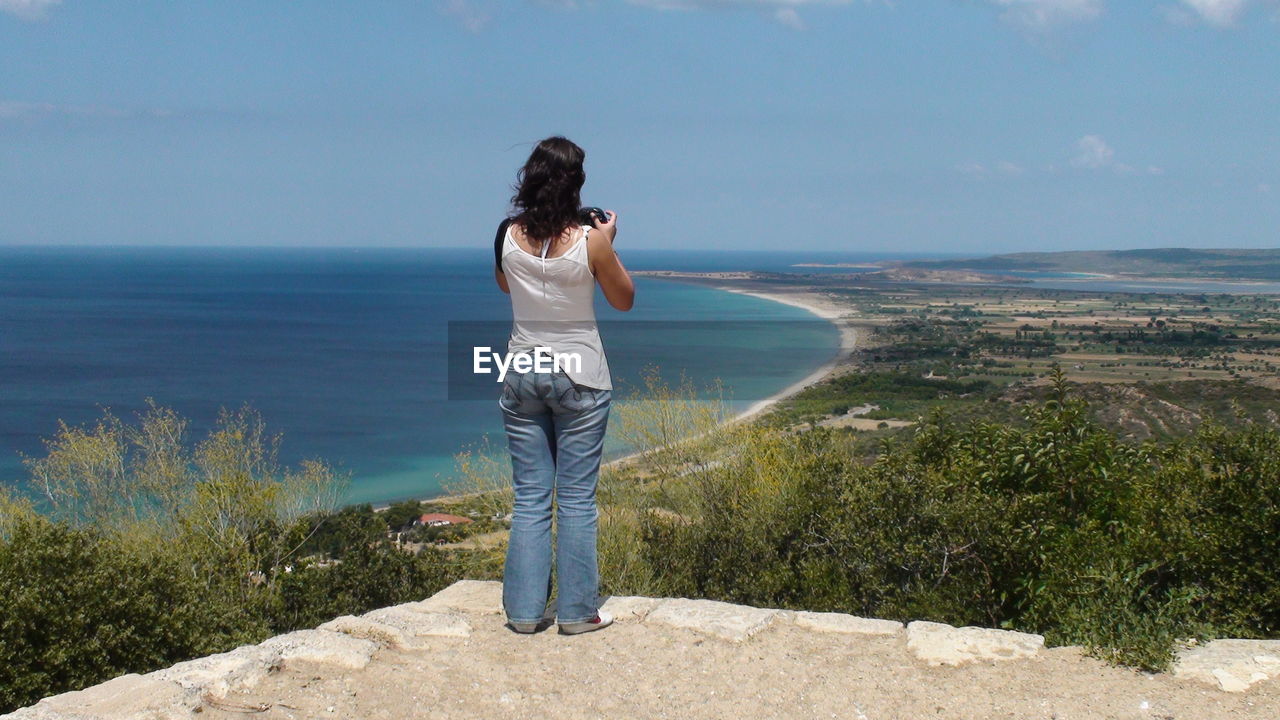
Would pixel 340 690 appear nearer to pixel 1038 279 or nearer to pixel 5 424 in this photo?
pixel 5 424

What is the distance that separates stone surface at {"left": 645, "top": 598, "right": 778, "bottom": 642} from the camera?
4.30 metres

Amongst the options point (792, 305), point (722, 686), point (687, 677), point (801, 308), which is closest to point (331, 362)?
point (801, 308)

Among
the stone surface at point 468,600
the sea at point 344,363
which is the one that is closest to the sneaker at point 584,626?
the stone surface at point 468,600

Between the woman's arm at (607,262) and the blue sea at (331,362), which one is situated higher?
the woman's arm at (607,262)

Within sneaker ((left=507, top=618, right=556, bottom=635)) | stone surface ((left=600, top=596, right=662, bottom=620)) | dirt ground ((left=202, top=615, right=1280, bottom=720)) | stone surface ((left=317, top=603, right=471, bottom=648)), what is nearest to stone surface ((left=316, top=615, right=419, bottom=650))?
stone surface ((left=317, top=603, right=471, bottom=648))

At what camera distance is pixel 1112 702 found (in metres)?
3.47

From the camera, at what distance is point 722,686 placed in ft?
12.4

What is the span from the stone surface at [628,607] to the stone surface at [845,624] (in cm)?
67

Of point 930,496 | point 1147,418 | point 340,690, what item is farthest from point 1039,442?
point 1147,418

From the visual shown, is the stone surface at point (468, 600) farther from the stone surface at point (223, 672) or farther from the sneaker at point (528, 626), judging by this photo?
the stone surface at point (223, 672)

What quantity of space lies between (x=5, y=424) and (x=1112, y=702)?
51.7 meters

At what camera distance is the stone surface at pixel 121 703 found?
3.08m

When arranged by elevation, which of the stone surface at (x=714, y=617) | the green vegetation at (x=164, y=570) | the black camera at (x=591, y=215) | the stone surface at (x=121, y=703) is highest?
the black camera at (x=591, y=215)

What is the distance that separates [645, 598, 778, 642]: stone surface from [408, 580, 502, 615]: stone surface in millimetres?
806
